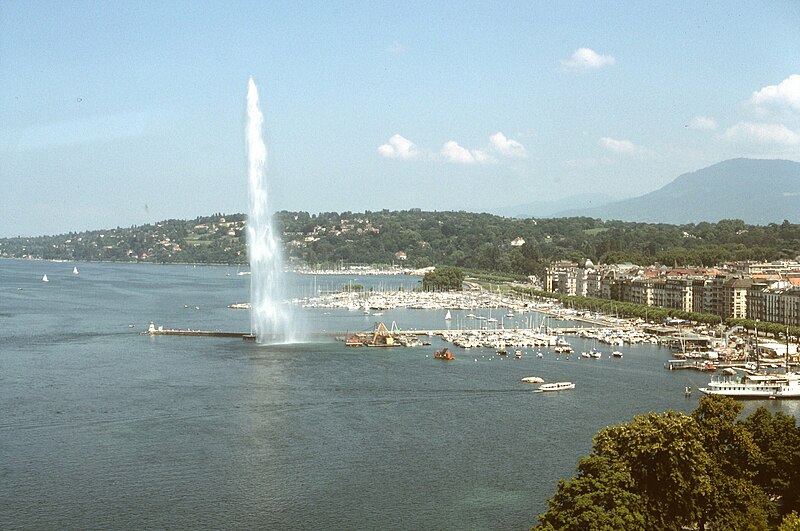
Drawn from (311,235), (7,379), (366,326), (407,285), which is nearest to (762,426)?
(7,379)

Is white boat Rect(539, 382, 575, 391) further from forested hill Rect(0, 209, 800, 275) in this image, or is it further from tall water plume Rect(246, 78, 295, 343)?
forested hill Rect(0, 209, 800, 275)

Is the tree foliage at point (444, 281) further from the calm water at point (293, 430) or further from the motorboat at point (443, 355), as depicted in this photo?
the motorboat at point (443, 355)

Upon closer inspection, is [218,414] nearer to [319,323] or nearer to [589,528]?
[589,528]

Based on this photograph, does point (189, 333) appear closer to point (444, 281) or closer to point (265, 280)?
point (265, 280)

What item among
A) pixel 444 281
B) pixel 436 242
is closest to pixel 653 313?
pixel 444 281

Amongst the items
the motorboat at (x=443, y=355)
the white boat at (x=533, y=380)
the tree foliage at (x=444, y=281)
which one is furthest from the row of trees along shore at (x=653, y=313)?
the white boat at (x=533, y=380)
